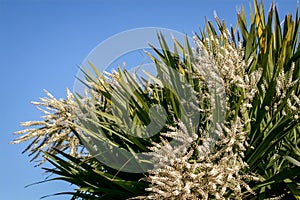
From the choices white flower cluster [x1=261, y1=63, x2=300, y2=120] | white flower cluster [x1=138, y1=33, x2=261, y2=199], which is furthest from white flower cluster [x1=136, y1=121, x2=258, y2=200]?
white flower cluster [x1=261, y1=63, x2=300, y2=120]

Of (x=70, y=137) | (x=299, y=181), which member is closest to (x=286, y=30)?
(x=299, y=181)

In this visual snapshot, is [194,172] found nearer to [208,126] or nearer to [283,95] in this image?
[208,126]

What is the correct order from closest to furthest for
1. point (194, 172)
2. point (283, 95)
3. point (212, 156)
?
point (212, 156) → point (194, 172) → point (283, 95)

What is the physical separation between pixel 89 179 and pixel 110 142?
0.38m

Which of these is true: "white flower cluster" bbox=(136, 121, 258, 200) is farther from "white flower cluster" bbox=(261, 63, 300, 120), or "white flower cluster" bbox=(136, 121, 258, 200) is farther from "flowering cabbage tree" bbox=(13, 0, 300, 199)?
"white flower cluster" bbox=(261, 63, 300, 120)

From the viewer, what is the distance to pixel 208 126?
3.80m

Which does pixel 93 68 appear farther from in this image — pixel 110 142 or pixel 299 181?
pixel 299 181

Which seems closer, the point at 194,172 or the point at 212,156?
the point at 212,156

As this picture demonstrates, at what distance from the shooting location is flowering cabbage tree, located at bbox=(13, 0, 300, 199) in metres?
3.27

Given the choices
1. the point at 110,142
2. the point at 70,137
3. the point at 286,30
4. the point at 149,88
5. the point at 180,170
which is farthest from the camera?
the point at 70,137

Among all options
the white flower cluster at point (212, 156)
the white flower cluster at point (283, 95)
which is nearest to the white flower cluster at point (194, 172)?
the white flower cluster at point (212, 156)

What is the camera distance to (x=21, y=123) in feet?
16.7

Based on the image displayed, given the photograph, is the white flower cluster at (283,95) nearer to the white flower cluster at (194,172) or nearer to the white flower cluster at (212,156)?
the white flower cluster at (212,156)

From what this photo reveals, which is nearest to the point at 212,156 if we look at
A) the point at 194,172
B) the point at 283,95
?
the point at 194,172
